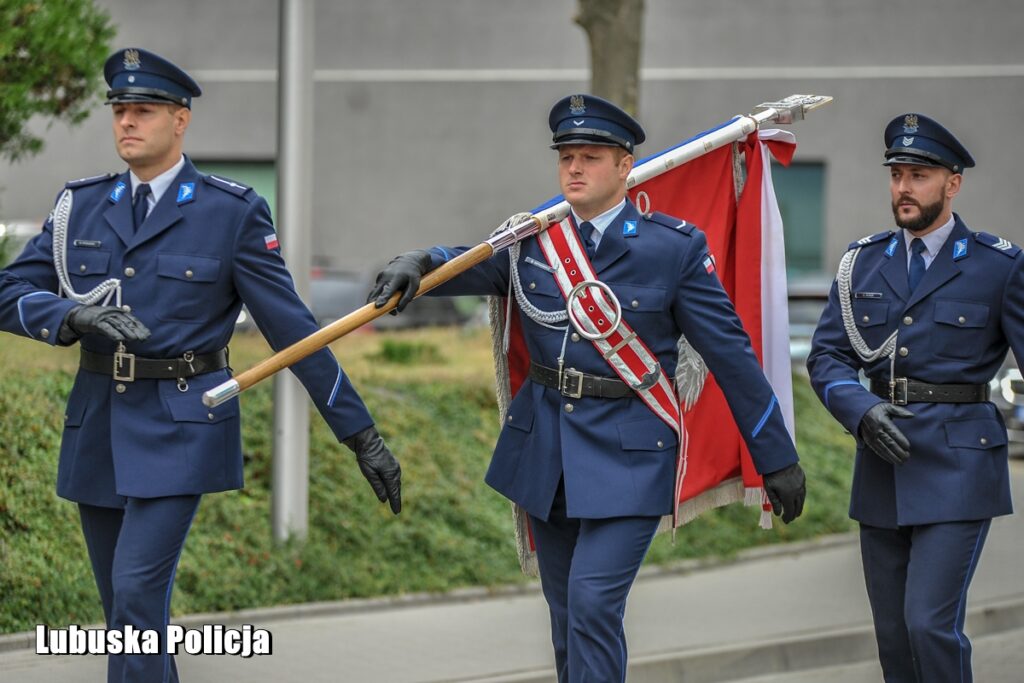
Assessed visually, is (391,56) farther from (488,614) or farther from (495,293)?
(495,293)

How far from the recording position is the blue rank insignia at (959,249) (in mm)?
5676

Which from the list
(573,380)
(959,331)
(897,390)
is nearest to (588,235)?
(573,380)

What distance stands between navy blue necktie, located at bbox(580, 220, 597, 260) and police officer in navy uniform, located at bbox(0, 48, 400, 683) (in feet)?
2.98

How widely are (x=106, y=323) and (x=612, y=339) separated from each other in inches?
62.3

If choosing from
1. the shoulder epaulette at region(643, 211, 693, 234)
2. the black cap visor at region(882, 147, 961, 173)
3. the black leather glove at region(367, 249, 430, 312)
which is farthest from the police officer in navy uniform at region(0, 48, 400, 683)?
the black cap visor at region(882, 147, 961, 173)

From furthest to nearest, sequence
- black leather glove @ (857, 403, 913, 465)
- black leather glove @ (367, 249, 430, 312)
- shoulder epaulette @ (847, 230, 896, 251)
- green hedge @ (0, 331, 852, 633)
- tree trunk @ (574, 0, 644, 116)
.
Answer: tree trunk @ (574, 0, 644, 116) < green hedge @ (0, 331, 852, 633) < shoulder epaulette @ (847, 230, 896, 251) < black leather glove @ (857, 403, 913, 465) < black leather glove @ (367, 249, 430, 312)

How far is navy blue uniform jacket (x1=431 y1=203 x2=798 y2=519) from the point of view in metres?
5.14

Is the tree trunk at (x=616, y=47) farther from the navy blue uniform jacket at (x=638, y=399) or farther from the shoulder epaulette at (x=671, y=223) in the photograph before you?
the navy blue uniform jacket at (x=638, y=399)

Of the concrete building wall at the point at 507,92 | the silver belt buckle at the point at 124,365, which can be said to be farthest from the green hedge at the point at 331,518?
the concrete building wall at the point at 507,92

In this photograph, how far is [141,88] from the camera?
499 cm

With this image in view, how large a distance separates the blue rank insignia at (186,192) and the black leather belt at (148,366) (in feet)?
1.60

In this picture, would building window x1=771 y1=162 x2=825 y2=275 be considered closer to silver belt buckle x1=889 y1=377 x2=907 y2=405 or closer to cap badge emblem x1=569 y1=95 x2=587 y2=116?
silver belt buckle x1=889 y1=377 x2=907 y2=405

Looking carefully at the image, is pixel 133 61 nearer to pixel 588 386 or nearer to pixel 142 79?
pixel 142 79

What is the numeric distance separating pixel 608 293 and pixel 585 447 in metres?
0.50
